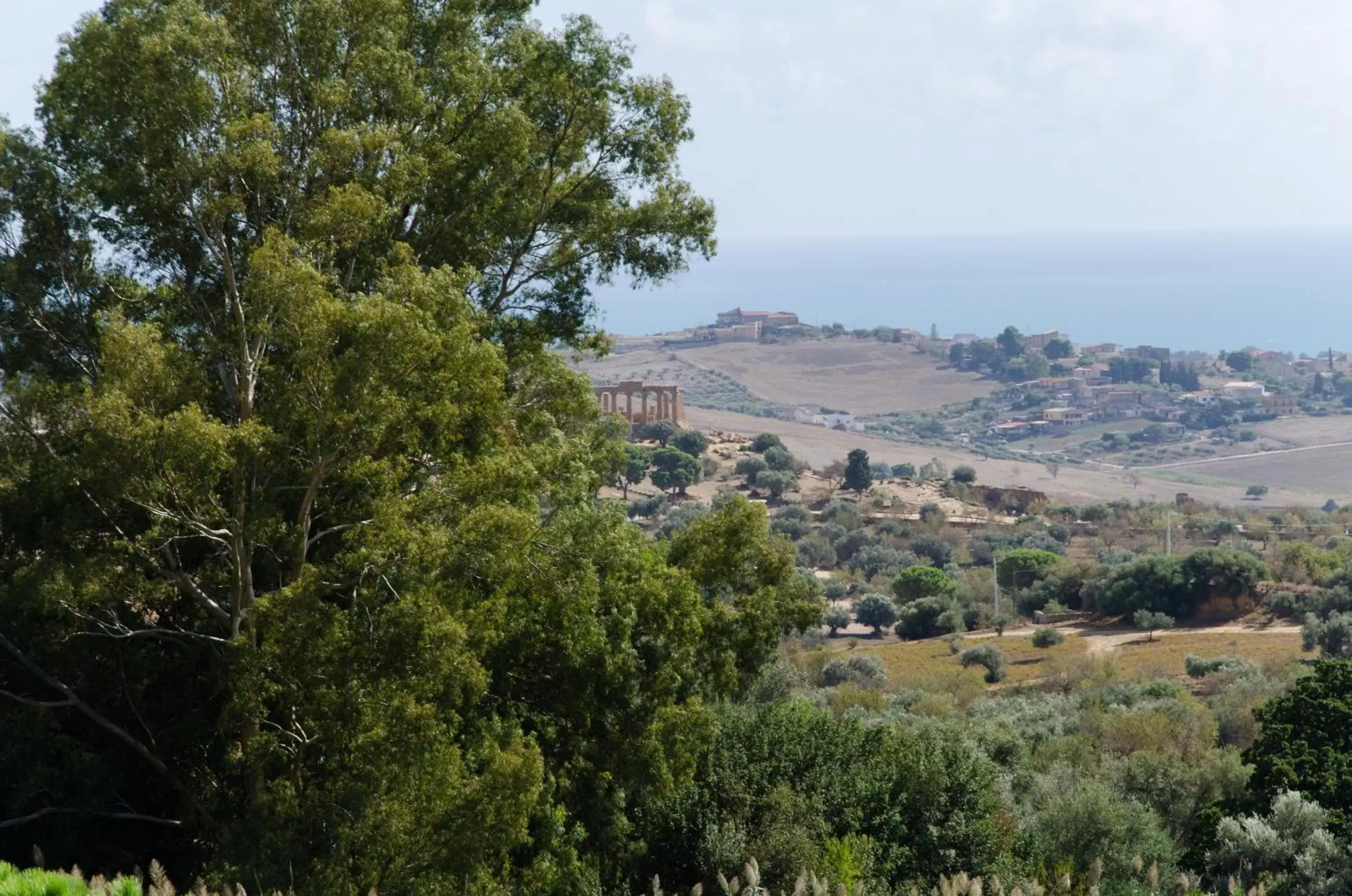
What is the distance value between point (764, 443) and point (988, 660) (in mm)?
46717

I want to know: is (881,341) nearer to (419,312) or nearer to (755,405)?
(755,405)

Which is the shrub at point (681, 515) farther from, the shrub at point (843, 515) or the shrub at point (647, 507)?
the shrub at point (843, 515)

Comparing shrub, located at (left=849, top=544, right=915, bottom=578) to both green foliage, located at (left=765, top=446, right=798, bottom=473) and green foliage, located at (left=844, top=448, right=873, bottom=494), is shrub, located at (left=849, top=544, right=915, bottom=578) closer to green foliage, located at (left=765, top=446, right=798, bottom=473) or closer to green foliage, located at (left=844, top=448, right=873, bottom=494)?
green foliage, located at (left=844, top=448, right=873, bottom=494)

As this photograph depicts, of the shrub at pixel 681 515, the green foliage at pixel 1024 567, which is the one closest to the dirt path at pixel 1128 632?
the green foliage at pixel 1024 567

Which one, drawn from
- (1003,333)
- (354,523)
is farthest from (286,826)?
(1003,333)

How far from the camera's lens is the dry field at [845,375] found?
14675cm

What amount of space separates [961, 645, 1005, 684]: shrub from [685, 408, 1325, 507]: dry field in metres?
51.0

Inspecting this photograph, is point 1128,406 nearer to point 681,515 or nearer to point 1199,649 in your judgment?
point 681,515

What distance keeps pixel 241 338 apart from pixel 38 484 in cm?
143

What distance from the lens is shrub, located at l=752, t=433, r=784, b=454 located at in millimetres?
75500

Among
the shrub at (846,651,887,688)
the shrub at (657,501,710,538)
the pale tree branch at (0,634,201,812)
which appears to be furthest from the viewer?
the shrub at (657,501,710,538)

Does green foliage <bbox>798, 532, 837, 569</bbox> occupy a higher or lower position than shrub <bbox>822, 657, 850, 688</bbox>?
lower

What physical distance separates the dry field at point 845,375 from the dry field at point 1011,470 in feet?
81.8

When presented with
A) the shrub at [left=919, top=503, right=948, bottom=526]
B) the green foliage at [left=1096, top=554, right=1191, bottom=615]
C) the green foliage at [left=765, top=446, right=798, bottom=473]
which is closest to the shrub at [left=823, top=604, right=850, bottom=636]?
the green foliage at [left=1096, top=554, right=1191, bottom=615]
